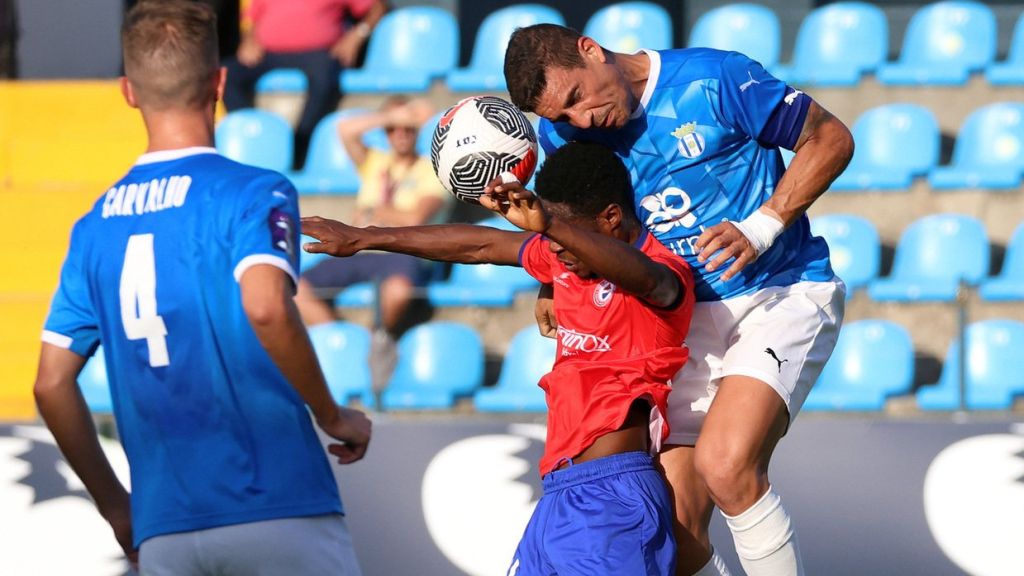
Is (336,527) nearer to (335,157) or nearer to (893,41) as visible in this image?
(335,157)

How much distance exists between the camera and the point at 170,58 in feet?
9.40

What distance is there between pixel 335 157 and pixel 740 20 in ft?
10.8

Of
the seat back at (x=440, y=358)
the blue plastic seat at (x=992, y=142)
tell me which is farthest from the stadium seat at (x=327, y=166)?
the blue plastic seat at (x=992, y=142)

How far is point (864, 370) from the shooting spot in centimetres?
698

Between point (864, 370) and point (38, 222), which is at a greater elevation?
point (864, 370)

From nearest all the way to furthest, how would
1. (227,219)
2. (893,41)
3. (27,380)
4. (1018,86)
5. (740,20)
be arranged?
(227,219)
(27,380)
(1018,86)
(740,20)
(893,41)

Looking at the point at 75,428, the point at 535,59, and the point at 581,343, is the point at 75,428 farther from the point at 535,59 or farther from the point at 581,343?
the point at 535,59

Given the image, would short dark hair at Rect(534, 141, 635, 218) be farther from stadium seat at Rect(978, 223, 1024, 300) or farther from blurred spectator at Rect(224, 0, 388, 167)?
blurred spectator at Rect(224, 0, 388, 167)

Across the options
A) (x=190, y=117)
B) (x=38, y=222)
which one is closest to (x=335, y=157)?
(x=38, y=222)

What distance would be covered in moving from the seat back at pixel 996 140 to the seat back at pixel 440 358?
375cm

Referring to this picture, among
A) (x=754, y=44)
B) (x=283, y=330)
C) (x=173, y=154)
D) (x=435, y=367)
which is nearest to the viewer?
(x=283, y=330)

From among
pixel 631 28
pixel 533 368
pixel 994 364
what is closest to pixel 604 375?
pixel 533 368

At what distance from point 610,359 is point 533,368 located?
3.53 m

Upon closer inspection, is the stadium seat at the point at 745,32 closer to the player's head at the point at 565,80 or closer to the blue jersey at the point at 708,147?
the blue jersey at the point at 708,147
